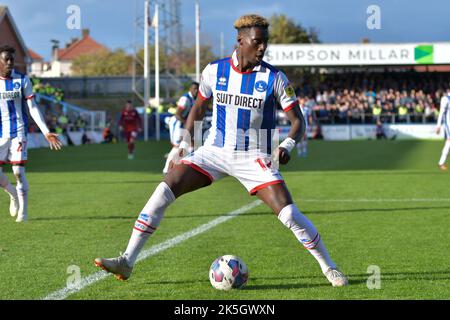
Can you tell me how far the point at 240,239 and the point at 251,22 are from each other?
11.5ft

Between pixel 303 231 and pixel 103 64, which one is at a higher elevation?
pixel 303 231

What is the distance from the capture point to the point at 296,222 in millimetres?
6766

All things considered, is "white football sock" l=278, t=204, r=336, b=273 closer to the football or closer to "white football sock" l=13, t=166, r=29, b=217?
the football

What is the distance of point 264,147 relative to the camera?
23.2 feet

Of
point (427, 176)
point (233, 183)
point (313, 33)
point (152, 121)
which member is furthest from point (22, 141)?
point (313, 33)

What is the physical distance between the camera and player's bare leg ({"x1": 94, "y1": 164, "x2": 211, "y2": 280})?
6.64m

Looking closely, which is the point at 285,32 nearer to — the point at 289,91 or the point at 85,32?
the point at 85,32

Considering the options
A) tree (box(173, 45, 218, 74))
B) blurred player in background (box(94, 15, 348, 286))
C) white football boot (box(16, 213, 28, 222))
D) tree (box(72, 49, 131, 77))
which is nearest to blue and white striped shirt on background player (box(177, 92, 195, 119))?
white football boot (box(16, 213, 28, 222))

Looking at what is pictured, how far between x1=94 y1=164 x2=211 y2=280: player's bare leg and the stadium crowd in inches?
1741

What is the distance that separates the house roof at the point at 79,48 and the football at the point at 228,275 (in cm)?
12779

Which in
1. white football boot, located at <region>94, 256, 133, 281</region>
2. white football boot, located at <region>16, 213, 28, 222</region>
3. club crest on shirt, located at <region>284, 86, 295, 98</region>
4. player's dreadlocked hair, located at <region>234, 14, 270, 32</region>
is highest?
player's dreadlocked hair, located at <region>234, 14, 270, 32</region>

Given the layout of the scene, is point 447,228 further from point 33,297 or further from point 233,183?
point 233,183

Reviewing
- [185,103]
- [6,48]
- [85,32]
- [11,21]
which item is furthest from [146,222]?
[85,32]

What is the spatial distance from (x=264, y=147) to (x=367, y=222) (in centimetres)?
467
